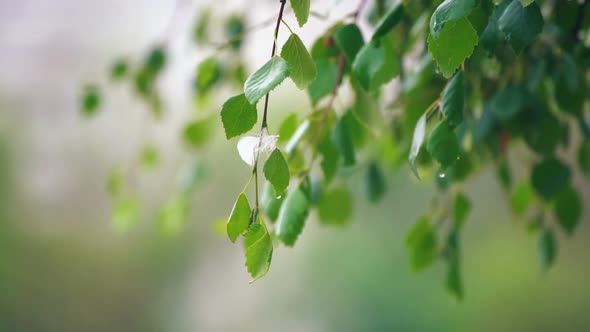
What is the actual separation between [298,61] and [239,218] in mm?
125

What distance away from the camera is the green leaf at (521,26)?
0.46 m

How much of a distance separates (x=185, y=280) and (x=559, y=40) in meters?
1.71

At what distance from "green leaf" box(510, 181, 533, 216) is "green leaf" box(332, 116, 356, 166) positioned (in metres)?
0.41

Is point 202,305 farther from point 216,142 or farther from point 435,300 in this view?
point 435,300

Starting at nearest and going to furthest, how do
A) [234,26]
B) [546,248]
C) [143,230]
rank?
1. [546,248]
2. [234,26]
3. [143,230]

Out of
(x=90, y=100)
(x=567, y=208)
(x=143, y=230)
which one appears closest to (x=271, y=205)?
(x=567, y=208)

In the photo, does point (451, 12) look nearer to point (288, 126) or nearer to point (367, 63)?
point (367, 63)

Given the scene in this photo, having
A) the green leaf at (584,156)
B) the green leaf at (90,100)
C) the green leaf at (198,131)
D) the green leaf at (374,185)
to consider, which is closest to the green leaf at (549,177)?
the green leaf at (584,156)

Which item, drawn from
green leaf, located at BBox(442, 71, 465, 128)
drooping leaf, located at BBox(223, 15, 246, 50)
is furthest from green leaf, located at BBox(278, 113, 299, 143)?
drooping leaf, located at BBox(223, 15, 246, 50)

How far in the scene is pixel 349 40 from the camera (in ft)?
1.92

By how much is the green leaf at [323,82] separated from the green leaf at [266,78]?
0.65ft

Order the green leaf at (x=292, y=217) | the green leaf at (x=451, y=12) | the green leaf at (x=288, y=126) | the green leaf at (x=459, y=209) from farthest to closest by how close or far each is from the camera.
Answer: the green leaf at (x=459, y=209), the green leaf at (x=288, y=126), the green leaf at (x=292, y=217), the green leaf at (x=451, y=12)

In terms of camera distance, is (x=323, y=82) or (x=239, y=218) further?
(x=323, y=82)

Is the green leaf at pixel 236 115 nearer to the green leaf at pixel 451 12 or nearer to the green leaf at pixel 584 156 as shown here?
the green leaf at pixel 451 12
